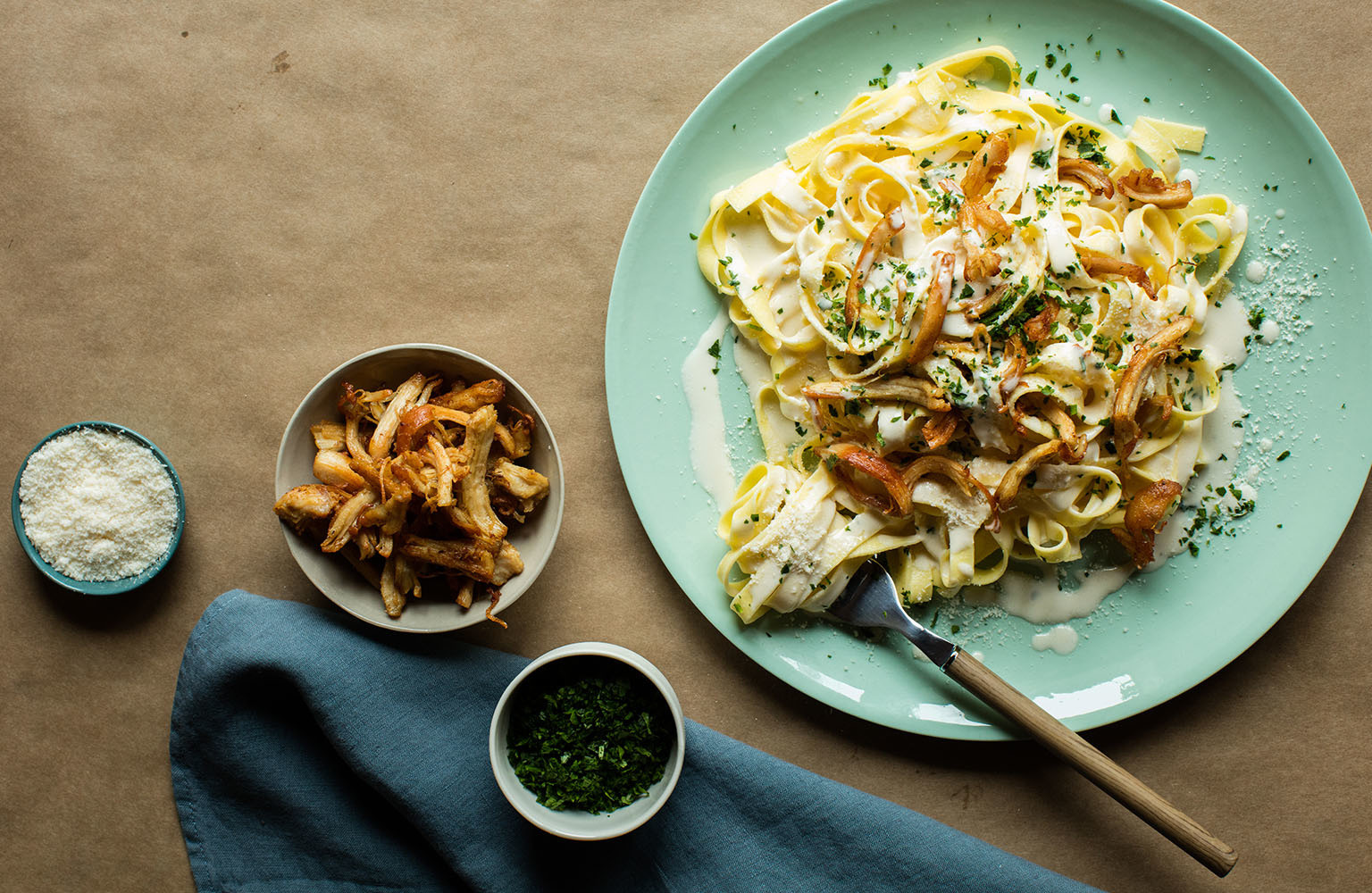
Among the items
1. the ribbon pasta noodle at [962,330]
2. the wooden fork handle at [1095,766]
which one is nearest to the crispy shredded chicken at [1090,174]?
the ribbon pasta noodle at [962,330]

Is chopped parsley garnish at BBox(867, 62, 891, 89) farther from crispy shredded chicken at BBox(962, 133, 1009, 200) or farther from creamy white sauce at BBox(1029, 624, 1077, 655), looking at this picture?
creamy white sauce at BBox(1029, 624, 1077, 655)

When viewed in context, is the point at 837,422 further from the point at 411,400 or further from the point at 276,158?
the point at 276,158

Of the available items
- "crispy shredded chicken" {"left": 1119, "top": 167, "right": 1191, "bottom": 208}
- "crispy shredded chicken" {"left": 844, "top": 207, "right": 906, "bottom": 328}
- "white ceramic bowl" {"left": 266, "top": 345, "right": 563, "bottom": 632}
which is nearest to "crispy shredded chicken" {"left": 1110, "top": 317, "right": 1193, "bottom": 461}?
"crispy shredded chicken" {"left": 1119, "top": 167, "right": 1191, "bottom": 208}

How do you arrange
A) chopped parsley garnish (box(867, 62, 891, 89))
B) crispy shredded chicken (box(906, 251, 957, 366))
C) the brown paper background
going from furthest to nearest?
the brown paper background, chopped parsley garnish (box(867, 62, 891, 89)), crispy shredded chicken (box(906, 251, 957, 366))

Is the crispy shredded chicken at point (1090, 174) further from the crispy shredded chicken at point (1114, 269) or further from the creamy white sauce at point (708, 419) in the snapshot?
the creamy white sauce at point (708, 419)

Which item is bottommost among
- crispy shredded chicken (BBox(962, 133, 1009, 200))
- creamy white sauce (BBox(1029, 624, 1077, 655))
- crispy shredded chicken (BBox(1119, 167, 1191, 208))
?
creamy white sauce (BBox(1029, 624, 1077, 655))

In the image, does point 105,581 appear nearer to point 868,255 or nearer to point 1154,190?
point 868,255
